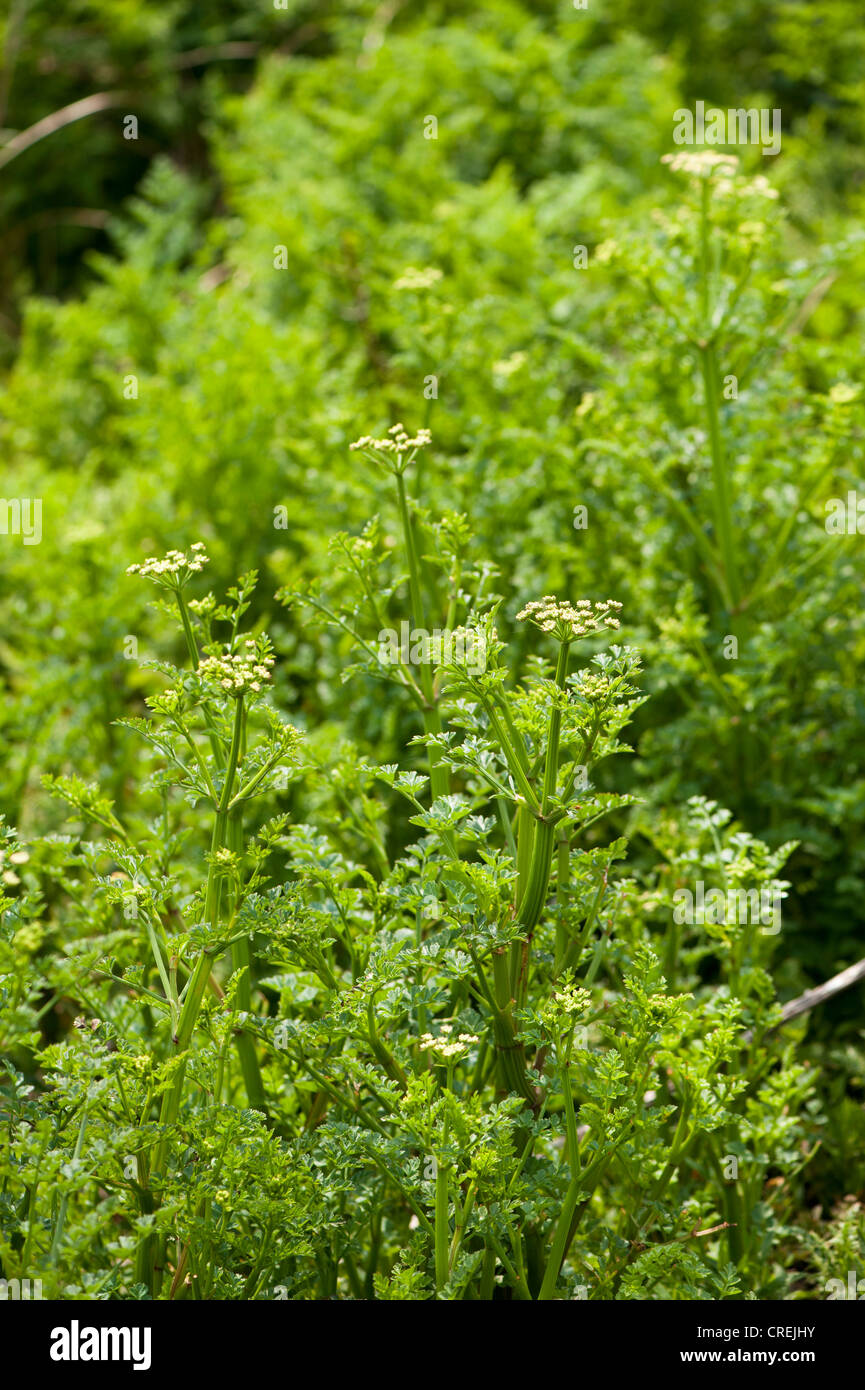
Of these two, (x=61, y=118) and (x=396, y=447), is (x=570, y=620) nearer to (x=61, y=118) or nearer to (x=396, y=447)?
(x=396, y=447)

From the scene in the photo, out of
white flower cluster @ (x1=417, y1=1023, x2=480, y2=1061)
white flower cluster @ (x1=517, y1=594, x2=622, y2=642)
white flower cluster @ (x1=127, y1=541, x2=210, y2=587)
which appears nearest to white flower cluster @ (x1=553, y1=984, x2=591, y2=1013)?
white flower cluster @ (x1=417, y1=1023, x2=480, y2=1061)

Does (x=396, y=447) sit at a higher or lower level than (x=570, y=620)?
higher

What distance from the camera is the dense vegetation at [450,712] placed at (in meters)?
1.83

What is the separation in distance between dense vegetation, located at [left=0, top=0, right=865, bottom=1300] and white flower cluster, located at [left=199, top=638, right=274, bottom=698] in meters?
0.02

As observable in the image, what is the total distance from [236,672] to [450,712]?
43 cm

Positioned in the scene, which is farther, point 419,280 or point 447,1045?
point 419,280

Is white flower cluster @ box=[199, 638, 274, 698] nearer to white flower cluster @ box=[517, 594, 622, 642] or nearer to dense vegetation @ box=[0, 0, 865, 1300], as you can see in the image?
dense vegetation @ box=[0, 0, 865, 1300]

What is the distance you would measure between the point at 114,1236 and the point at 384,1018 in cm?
72

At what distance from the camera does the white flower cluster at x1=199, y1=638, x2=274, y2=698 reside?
1788 millimetres

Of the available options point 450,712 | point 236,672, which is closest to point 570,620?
point 450,712

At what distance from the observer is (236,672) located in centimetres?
179

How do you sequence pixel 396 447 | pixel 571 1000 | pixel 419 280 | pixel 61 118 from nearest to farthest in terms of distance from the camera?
pixel 571 1000, pixel 396 447, pixel 419 280, pixel 61 118

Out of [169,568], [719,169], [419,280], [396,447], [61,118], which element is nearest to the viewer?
[169,568]

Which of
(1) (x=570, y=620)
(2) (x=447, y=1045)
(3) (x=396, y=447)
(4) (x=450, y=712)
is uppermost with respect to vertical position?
(3) (x=396, y=447)
